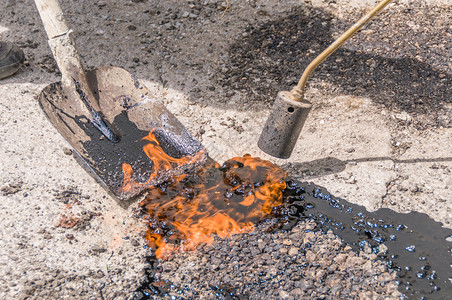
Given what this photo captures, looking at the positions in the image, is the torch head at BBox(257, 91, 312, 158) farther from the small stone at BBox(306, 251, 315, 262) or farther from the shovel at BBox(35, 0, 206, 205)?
the small stone at BBox(306, 251, 315, 262)

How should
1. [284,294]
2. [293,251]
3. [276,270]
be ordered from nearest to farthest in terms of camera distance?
[284,294], [276,270], [293,251]

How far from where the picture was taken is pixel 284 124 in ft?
10.5

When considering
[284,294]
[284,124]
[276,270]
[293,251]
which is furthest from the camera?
[284,124]

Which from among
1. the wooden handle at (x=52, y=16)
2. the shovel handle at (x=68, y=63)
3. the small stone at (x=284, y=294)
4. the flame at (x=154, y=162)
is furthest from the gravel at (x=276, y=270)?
the wooden handle at (x=52, y=16)

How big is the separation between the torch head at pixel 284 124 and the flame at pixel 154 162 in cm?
57

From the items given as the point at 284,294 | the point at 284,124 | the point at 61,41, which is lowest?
the point at 284,294

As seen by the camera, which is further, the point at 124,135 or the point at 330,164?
the point at 330,164

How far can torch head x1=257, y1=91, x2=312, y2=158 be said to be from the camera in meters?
3.14

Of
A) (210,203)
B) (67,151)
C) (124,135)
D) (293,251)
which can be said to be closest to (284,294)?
(293,251)

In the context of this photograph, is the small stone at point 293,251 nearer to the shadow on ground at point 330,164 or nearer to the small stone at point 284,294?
the small stone at point 284,294

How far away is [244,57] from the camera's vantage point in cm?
464

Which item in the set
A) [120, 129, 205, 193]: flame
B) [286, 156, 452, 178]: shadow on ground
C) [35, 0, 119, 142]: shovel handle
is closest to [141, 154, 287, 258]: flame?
[120, 129, 205, 193]: flame

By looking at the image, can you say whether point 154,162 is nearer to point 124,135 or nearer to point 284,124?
point 124,135

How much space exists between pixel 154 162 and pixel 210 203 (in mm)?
560
